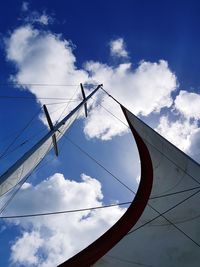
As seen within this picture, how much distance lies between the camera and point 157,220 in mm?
6762

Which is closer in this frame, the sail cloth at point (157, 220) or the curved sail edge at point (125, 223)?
the sail cloth at point (157, 220)

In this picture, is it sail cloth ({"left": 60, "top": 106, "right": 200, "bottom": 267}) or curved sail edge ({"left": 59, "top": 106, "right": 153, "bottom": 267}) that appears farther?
curved sail edge ({"left": 59, "top": 106, "right": 153, "bottom": 267})

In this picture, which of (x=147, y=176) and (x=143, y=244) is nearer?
(x=143, y=244)

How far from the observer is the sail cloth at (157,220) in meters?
5.81

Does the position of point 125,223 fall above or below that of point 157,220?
above

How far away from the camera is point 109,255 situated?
6.40 m

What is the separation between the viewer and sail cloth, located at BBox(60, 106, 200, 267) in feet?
19.1

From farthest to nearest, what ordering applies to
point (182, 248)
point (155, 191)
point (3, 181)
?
1. point (155, 191)
2. point (3, 181)
3. point (182, 248)

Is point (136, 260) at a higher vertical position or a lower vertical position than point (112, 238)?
lower

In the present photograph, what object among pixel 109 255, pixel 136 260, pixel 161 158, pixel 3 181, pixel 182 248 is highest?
pixel 3 181

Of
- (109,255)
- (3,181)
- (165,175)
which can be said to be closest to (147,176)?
(165,175)

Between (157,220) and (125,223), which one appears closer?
(157,220)

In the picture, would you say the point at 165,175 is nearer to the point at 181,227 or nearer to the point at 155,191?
the point at 155,191

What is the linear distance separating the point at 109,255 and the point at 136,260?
2.24 feet
